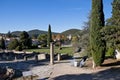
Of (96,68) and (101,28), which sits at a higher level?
(101,28)

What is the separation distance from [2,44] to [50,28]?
19.3 meters

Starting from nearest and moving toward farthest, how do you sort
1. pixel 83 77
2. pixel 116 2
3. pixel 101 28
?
1. pixel 83 77
2. pixel 116 2
3. pixel 101 28

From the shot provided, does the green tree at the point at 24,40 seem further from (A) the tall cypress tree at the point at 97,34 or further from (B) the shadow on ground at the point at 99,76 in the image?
(B) the shadow on ground at the point at 99,76

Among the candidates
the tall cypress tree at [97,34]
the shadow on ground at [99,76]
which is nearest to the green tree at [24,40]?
the tall cypress tree at [97,34]

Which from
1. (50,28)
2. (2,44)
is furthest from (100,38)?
(2,44)

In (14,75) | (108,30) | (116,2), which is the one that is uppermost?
(116,2)

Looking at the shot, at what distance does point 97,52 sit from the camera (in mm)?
27938

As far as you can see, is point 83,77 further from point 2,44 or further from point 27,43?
point 2,44

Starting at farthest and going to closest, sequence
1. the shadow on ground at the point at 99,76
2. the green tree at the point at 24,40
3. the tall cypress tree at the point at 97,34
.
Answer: the green tree at the point at 24,40 < the tall cypress tree at the point at 97,34 < the shadow on ground at the point at 99,76

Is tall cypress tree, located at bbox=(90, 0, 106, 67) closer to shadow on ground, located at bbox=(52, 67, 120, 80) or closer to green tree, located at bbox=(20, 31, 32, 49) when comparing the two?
shadow on ground, located at bbox=(52, 67, 120, 80)

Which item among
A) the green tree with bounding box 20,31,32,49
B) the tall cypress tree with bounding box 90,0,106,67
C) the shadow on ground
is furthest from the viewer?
the green tree with bounding box 20,31,32,49

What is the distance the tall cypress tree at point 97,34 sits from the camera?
27812 millimetres

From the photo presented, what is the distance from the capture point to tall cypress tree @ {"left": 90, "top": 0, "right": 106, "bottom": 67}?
91.2ft

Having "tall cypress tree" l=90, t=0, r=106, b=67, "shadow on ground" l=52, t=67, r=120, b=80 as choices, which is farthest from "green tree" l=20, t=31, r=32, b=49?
"shadow on ground" l=52, t=67, r=120, b=80
